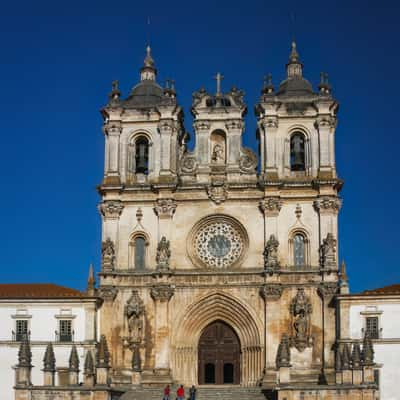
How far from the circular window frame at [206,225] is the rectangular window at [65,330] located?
795cm

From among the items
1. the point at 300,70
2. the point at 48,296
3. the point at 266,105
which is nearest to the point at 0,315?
the point at 48,296

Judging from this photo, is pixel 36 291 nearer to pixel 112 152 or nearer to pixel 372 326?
pixel 112 152

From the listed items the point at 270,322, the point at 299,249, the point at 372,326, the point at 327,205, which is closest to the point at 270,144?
the point at 327,205

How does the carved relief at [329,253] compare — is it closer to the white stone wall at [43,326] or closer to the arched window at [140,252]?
the arched window at [140,252]

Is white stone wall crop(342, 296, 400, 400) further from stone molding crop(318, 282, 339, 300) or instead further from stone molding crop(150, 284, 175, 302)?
stone molding crop(150, 284, 175, 302)

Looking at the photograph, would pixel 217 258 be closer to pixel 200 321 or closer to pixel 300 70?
pixel 200 321

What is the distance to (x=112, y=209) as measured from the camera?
5178cm

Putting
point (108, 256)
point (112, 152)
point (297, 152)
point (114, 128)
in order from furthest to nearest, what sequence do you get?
point (114, 128)
point (112, 152)
point (297, 152)
point (108, 256)

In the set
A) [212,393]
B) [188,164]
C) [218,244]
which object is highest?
[188,164]

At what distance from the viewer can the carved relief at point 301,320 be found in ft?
159

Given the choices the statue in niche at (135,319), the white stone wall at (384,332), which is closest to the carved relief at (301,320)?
the white stone wall at (384,332)

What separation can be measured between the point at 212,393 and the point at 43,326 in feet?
34.1

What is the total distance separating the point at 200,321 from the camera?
50562mm

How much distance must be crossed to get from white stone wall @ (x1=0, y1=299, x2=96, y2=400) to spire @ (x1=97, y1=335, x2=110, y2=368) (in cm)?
72
